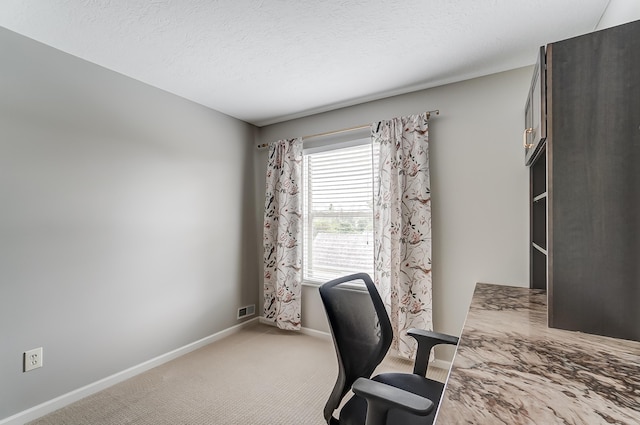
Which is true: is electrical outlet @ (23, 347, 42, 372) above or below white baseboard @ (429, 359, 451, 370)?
above

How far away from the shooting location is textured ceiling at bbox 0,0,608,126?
1604 millimetres

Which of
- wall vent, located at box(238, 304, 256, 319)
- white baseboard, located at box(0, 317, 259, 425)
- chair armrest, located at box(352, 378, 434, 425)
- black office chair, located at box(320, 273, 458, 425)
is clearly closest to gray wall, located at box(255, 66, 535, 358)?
black office chair, located at box(320, 273, 458, 425)

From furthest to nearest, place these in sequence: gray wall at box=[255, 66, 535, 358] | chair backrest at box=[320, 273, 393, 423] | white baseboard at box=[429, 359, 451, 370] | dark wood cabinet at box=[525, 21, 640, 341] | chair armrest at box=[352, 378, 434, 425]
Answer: white baseboard at box=[429, 359, 451, 370], gray wall at box=[255, 66, 535, 358], chair backrest at box=[320, 273, 393, 423], dark wood cabinet at box=[525, 21, 640, 341], chair armrest at box=[352, 378, 434, 425]

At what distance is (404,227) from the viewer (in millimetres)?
2584

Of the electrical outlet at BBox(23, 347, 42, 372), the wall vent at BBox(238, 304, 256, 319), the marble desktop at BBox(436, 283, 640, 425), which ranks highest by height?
the marble desktop at BBox(436, 283, 640, 425)

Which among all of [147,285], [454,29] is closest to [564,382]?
[454,29]

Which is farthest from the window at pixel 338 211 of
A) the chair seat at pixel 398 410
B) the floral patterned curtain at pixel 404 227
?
the chair seat at pixel 398 410

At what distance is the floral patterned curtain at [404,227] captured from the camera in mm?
2490

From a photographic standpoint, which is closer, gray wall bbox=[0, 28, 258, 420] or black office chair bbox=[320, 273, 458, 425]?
black office chair bbox=[320, 273, 458, 425]

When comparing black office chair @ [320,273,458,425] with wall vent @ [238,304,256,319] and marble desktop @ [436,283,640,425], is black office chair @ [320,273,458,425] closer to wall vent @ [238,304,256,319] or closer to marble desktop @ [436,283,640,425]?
marble desktop @ [436,283,640,425]

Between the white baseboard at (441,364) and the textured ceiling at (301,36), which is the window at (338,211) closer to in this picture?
the textured ceiling at (301,36)

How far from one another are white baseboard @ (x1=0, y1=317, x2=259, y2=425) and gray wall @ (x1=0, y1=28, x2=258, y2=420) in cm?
4

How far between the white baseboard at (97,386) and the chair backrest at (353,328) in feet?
6.55

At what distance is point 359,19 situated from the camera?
1.70 metres
